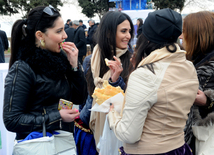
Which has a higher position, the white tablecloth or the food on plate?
the food on plate

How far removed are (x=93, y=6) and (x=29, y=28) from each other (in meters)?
26.4

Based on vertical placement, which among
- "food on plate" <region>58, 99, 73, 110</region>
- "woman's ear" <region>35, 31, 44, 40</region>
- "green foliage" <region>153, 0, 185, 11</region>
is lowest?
"food on plate" <region>58, 99, 73, 110</region>

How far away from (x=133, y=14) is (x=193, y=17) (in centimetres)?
713

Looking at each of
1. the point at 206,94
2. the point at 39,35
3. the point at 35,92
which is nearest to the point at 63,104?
the point at 35,92

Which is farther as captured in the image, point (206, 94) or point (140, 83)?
point (206, 94)

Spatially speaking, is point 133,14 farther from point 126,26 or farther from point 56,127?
point 56,127

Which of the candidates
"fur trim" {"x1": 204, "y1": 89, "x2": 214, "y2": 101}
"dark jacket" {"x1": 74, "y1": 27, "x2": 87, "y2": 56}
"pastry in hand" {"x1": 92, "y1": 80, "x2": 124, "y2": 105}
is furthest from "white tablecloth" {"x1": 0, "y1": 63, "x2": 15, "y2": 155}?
"dark jacket" {"x1": 74, "y1": 27, "x2": 87, "y2": 56}

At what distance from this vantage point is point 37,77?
66.0 inches

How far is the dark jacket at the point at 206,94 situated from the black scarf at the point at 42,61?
4.27 ft

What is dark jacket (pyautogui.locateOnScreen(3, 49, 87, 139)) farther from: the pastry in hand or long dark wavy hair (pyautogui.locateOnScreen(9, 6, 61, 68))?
the pastry in hand

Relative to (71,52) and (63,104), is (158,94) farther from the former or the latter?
(71,52)

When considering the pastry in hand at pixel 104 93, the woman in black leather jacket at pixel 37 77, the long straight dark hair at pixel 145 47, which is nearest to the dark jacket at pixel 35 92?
the woman in black leather jacket at pixel 37 77

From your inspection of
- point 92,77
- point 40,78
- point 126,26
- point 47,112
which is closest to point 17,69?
point 40,78

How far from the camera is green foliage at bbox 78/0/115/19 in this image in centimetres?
2662
